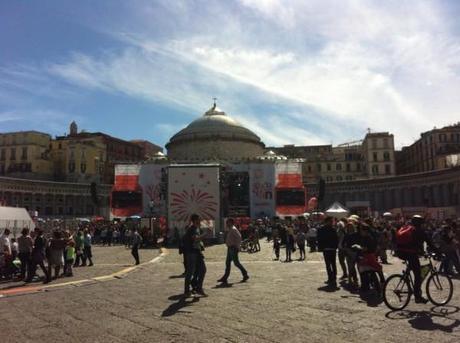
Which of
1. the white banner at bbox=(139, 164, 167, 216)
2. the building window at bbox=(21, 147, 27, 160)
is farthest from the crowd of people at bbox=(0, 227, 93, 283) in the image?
the building window at bbox=(21, 147, 27, 160)

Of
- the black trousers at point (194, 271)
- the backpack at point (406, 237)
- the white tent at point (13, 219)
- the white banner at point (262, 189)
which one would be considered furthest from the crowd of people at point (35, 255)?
the white banner at point (262, 189)

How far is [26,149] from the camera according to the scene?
79000 mm

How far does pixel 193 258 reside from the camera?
1041 centimetres

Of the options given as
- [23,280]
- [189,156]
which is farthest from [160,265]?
[189,156]

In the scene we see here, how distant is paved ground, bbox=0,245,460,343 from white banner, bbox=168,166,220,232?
18.2 m

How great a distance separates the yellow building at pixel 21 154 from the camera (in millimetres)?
79000

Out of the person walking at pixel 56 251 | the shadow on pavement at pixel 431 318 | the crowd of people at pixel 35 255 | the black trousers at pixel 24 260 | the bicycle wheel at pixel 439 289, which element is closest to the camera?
the shadow on pavement at pixel 431 318

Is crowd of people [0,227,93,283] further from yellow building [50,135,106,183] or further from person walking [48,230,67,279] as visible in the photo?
yellow building [50,135,106,183]

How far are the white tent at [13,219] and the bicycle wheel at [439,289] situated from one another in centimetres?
1694

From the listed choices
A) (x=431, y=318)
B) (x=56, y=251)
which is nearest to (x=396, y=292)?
(x=431, y=318)

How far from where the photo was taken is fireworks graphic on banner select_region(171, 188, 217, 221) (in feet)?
99.4

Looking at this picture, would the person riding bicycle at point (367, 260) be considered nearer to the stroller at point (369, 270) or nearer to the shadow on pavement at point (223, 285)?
the stroller at point (369, 270)

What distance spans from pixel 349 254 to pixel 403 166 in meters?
90.6

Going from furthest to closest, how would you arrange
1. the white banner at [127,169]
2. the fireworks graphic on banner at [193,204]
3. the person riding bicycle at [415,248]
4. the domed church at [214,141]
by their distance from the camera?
1. the domed church at [214,141]
2. the white banner at [127,169]
3. the fireworks graphic on banner at [193,204]
4. the person riding bicycle at [415,248]
